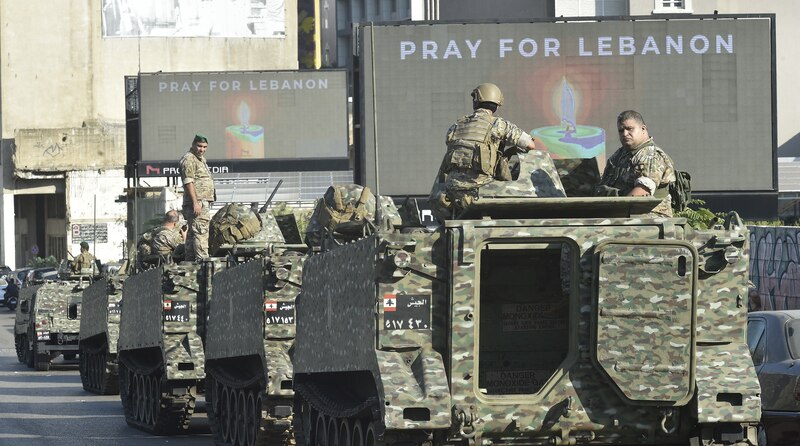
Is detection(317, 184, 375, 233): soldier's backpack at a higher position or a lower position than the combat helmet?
lower

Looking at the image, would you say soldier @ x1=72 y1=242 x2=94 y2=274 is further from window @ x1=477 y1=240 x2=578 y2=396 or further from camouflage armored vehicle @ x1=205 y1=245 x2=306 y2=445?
window @ x1=477 y1=240 x2=578 y2=396

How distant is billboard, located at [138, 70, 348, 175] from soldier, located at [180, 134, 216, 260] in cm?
3459

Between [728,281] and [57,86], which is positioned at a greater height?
[57,86]

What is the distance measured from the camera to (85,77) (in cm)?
8138

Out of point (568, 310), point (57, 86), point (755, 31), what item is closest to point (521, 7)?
point (755, 31)

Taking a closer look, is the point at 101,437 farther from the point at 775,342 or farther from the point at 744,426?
the point at 744,426

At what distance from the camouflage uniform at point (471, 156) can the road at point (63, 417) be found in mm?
6379

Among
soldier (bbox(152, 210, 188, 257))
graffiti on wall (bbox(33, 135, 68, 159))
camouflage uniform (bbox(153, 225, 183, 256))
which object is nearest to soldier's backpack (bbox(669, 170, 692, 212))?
soldier (bbox(152, 210, 188, 257))

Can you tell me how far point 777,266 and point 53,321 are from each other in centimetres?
1208

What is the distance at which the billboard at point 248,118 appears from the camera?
52469 mm

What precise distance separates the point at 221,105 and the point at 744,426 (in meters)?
45.1

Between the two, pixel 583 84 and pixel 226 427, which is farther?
pixel 583 84

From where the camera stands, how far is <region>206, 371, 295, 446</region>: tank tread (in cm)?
1355

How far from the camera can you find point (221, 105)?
175 ft
